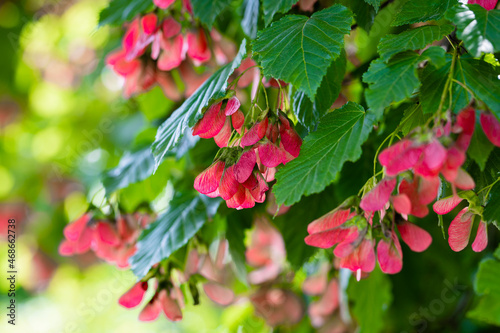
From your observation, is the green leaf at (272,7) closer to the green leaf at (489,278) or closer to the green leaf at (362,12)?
the green leaf at (362,12)

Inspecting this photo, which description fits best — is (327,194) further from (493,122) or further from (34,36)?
(34,36)

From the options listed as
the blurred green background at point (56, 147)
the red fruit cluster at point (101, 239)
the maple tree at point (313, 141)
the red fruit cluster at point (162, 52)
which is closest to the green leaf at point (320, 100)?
the maple tree at point (313, 141)

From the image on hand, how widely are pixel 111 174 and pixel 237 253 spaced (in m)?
0.24

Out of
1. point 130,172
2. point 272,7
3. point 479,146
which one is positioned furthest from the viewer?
point 130,172

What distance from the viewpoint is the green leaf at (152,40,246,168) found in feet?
1.62

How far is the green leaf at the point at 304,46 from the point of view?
456 mm

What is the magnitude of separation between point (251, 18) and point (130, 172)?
12.2 inches

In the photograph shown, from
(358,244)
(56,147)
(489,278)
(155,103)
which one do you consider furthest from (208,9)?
(56,147)

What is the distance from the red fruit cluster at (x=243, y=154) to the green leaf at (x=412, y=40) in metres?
0.11

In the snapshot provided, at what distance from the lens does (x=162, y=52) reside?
2.42ft

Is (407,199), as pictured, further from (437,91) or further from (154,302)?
(154,302)

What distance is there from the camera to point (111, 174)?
0.86 metres

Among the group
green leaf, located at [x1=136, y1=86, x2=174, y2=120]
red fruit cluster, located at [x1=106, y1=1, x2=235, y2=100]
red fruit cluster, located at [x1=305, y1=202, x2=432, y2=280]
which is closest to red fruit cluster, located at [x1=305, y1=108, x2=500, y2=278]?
red fruit cluster, located at [x1=305, y1=202, x2=432, y2=280]

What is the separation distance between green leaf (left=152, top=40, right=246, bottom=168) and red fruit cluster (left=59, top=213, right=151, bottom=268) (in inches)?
12.8
